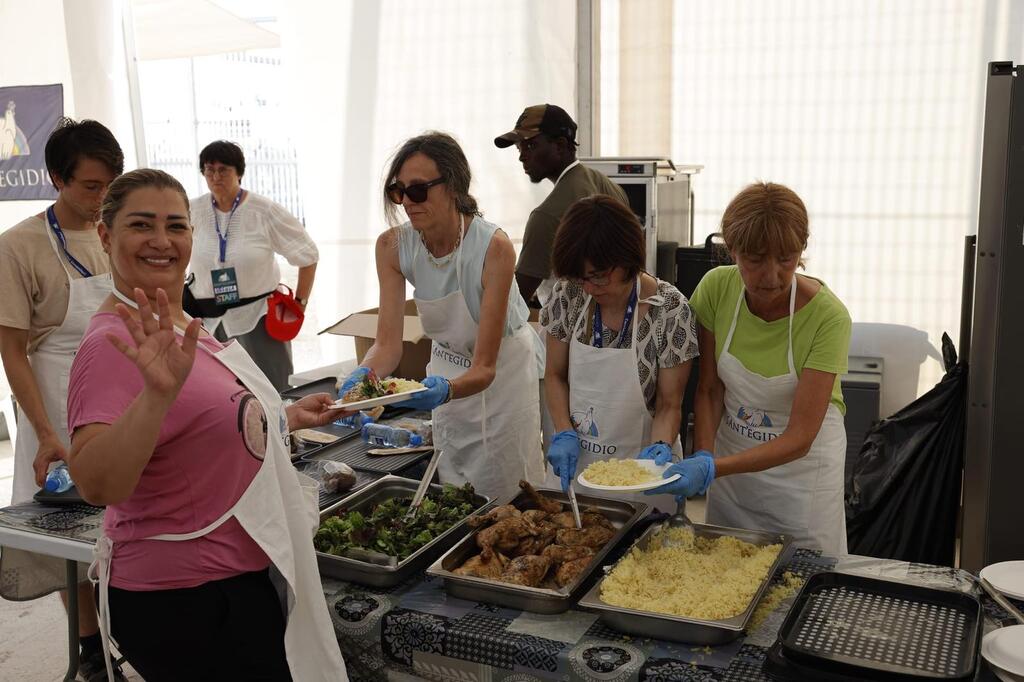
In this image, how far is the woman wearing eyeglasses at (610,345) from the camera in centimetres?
208

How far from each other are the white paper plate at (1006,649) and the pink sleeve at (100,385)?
1461 millimetres

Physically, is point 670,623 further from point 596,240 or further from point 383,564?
point 596,240

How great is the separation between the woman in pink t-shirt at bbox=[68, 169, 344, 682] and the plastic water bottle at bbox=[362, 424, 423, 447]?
106cm

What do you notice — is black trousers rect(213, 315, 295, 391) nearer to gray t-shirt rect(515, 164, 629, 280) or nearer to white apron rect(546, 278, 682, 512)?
gray t-shirt rect(515, 164, 629, 280)

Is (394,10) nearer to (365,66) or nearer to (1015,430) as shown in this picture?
(365,66)

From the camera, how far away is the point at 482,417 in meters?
2.66

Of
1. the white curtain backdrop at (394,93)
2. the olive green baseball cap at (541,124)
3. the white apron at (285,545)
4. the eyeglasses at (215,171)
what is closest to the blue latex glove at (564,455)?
the white apron at (285,545)

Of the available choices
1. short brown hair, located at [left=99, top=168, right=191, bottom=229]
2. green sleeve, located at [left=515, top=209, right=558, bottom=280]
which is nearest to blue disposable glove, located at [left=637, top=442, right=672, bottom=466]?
short brown hair, located at [left=99, top=168, right=191, bottom=229]

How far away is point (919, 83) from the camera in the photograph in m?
4.31

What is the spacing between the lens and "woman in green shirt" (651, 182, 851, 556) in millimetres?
1924

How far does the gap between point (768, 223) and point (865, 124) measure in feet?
9.73

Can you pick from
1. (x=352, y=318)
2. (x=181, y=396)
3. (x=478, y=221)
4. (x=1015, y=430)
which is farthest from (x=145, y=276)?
(x=1015, y=430)

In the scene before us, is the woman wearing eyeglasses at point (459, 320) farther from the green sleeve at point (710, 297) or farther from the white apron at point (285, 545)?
the white apron at point (285, 545)

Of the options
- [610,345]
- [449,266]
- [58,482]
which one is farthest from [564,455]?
[58,482]
